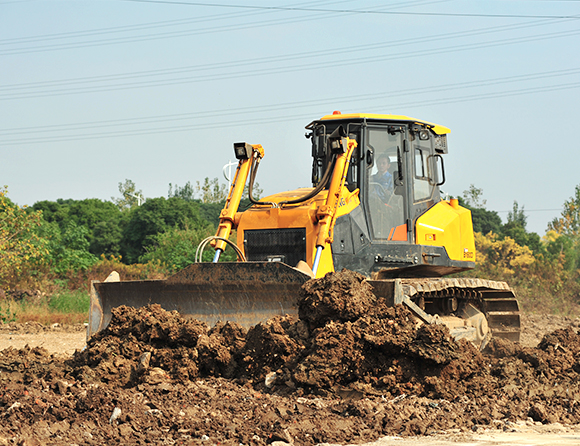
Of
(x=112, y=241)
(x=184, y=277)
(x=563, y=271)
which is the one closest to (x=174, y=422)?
(x=184, y=277)

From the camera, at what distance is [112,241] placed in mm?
31625

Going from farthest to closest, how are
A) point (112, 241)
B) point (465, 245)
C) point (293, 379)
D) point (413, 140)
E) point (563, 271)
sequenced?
point (112, 241) < point (563, 271) < point (465, 245) < point (413, 140) < point (293, 379)

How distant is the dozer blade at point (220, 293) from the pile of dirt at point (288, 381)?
0.33m

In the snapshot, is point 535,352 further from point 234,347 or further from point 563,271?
point 563,271

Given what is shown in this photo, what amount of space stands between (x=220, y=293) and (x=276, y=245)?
115 centimetres

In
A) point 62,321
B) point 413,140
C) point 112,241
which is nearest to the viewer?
point 413,140

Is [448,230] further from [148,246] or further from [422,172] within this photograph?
[148,246]

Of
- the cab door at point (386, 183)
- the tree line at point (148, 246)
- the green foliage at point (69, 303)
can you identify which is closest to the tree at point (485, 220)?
the tree line at point (148, 246)

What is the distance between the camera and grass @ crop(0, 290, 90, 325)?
15211mm

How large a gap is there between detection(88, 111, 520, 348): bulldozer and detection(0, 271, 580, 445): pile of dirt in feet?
1.53

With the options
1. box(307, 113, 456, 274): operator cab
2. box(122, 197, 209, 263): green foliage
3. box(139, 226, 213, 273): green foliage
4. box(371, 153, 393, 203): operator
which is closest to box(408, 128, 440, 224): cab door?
box(307, 113, 456, 274): operator cab

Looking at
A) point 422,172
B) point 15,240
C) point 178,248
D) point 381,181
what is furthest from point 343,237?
point 178,248

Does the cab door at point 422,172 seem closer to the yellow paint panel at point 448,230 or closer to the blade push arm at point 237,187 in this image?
the yellow paint panel at point 448,230

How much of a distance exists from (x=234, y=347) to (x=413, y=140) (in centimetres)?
383
